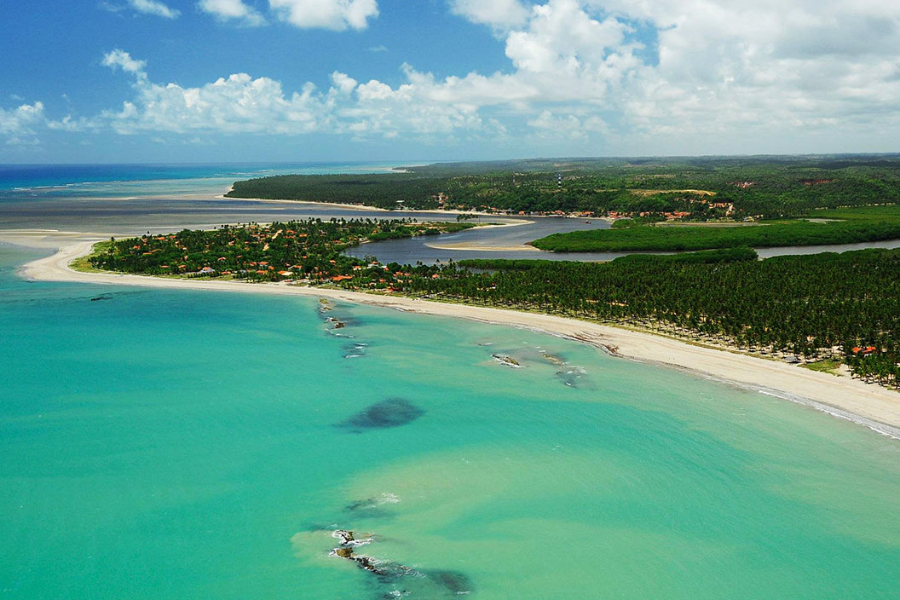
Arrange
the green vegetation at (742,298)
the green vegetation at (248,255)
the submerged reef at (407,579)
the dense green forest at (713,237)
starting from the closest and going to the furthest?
1. the submerged reef at (407,579)
2. the green vegetation at (742,298)
3. the green vegetation at (248,255)
4. the dense green forest at (713,237)

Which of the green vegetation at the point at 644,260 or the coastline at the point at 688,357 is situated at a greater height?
the green vegetation at the point at 644,260

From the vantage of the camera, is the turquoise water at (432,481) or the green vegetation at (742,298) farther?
the green vegetation at (742,298)

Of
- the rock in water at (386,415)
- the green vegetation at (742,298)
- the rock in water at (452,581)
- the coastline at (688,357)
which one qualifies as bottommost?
the rock in water at (452,581)

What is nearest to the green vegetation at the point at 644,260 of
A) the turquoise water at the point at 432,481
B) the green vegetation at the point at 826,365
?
the turquoise water at the point at 432,481

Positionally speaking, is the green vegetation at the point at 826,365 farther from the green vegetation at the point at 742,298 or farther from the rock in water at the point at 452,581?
the rock in water at the point at 452,581

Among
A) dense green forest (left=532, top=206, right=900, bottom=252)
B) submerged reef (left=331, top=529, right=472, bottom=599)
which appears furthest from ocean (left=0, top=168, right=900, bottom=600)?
dense green forest (left=532, top=206, right=900, bottom=252)

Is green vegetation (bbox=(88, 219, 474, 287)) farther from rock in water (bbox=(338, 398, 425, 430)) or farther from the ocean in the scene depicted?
rock in water (bbox=(338, 398, 425, 430))
